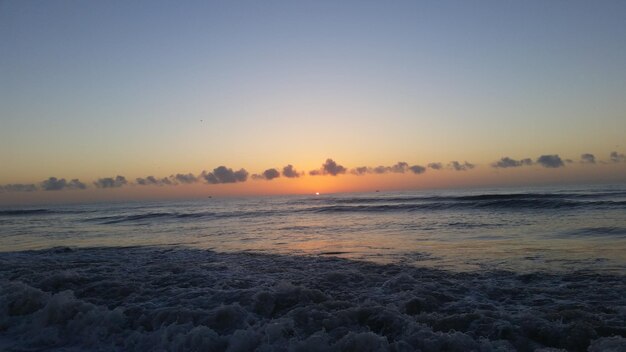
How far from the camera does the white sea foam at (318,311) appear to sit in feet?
17.4

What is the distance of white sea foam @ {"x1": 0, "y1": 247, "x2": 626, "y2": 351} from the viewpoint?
5.31 metres

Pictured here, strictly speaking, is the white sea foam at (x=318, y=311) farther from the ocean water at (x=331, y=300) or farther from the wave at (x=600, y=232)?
the wave at (x=600, y=232)

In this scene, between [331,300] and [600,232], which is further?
[600,232]

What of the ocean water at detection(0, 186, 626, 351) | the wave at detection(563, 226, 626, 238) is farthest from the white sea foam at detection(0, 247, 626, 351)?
the wave at detection(563, 226, 626, 238)

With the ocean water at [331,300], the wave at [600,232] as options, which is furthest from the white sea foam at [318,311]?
the wave at [600,232]

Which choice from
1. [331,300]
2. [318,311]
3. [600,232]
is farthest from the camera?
[600,232]

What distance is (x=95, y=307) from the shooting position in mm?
6883

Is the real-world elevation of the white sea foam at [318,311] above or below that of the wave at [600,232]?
above

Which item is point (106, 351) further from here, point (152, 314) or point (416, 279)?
point (416, 279)

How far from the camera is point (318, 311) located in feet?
20.7

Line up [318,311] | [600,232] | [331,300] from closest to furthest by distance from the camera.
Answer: [318,311]
[331,300]
[600,232]

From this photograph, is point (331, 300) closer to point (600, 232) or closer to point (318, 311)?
point (318, 311)

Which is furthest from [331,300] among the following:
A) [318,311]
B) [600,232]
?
[600,232]

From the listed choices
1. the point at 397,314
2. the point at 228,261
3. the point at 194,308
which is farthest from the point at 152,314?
the point at 228,261
